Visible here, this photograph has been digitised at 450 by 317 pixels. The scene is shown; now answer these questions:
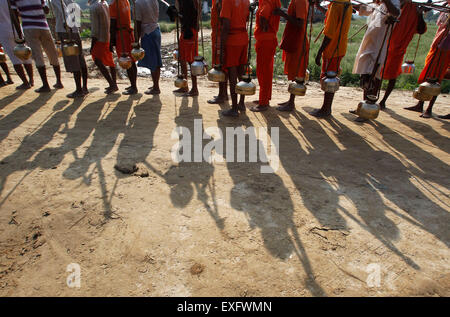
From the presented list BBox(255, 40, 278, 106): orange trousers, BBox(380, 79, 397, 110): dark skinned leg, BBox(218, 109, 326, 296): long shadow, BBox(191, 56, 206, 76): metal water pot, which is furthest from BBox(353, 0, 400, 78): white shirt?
BBox(218, 109, 326, 296): long shadow

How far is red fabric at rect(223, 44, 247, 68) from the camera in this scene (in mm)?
4484

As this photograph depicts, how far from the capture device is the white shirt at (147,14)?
16.6 feet

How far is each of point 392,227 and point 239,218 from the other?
4.04 feet

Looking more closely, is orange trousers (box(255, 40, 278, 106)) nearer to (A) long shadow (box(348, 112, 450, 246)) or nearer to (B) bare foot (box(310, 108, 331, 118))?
(B) bare foot (box(310, 108, 331, 118))

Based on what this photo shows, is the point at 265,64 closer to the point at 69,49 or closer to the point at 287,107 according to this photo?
the point at 287,107

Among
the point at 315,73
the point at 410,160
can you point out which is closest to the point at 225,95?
the point at 410,160

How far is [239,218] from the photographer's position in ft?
7.87

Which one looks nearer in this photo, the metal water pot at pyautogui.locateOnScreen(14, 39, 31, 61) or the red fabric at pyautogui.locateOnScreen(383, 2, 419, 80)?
the metal water pot at pyautogui.locateOnScreen(14, 39, 31, 61)

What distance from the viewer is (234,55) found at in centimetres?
453

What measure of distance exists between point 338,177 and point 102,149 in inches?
108

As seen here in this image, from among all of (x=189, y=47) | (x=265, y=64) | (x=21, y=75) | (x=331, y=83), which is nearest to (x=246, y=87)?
(x=331, y=83)

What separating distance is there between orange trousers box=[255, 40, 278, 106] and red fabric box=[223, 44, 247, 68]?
0.28 m

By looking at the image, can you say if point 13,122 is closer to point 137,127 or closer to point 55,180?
point 137,127

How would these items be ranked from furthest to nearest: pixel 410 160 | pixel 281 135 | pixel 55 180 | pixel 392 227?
pixel 281 135, pixel 410 160, pixel 55 180, pixel 392 227
